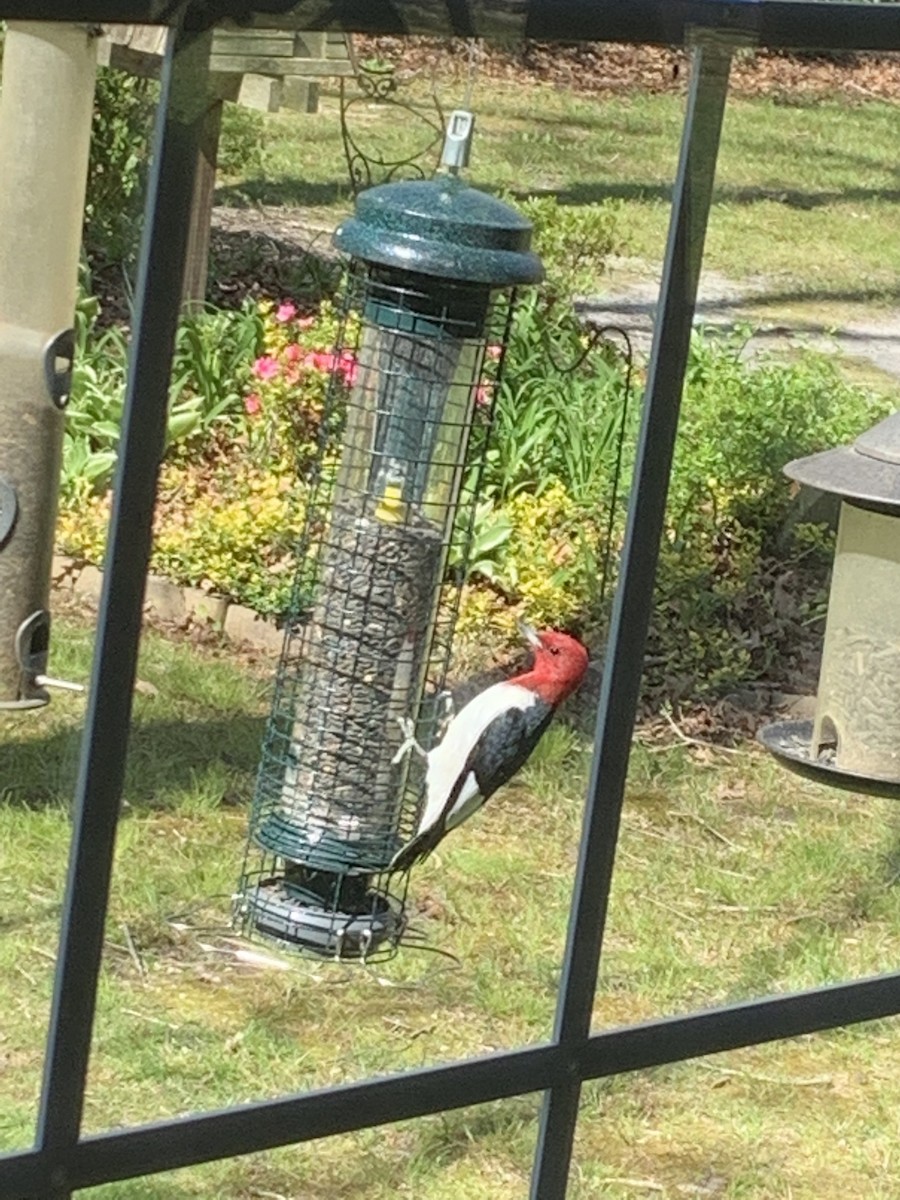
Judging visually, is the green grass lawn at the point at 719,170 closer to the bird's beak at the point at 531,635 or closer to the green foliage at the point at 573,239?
the green foliage at the point at 573,239

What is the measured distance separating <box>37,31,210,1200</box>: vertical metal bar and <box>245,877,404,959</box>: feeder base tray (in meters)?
0.54

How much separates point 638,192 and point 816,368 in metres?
0.93

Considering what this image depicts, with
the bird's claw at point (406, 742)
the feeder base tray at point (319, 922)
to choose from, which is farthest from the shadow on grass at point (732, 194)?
the feeder base tray at point (319, 922)

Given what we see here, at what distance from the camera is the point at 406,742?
265 cm

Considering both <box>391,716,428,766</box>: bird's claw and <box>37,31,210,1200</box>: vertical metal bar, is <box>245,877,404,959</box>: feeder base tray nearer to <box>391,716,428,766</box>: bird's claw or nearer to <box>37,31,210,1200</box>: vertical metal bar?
<box>391,716,428,766</box>: bird's claw

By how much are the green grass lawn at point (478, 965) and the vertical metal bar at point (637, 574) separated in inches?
6.2

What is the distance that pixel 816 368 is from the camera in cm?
395

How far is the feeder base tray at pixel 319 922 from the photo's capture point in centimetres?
259

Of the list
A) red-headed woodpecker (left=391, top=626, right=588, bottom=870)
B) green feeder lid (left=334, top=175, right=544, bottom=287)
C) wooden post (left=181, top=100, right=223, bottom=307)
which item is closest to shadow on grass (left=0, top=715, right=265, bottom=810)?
red-headed woodpecker (left=391, top=626, right=588, bottom=870)

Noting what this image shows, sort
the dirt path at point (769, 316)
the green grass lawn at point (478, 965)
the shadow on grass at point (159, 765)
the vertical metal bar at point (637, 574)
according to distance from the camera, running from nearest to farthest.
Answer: the shadow on grass at point (159, 765) → the vertical metal bar at point (637, 574) → the green grass lawn at point (478, 965) → the dirt path at point (769, 316)

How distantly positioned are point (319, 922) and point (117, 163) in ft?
3.21

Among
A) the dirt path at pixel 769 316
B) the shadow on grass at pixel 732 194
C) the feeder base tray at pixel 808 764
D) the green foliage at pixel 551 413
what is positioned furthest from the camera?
the green foliage at pixel 551 413

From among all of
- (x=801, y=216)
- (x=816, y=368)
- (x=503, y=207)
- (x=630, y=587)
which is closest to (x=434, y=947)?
(x=630, y=587)

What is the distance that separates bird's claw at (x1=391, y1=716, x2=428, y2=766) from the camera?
2.65 meters
